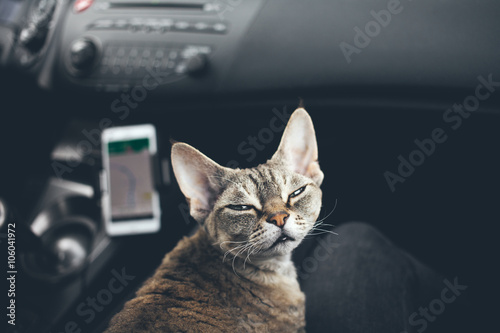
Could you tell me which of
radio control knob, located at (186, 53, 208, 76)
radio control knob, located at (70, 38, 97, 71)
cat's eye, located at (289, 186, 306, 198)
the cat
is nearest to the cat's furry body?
the cat

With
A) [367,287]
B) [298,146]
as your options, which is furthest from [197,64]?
[367,287]

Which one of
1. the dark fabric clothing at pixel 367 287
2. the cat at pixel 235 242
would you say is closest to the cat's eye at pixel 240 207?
the cat at pixel 235 242

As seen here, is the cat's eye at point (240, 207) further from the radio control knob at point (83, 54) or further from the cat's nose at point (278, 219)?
the radio control knob at point (83, 54)

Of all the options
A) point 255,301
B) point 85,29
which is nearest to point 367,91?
point 255,301

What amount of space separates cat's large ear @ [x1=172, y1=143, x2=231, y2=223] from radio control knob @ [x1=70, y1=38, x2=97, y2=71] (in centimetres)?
45

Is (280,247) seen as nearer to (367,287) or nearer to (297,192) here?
(297,192)

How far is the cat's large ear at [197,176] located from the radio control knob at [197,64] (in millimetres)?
320

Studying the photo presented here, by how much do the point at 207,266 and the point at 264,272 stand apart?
0.07 m

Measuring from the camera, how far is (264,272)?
1.67ft

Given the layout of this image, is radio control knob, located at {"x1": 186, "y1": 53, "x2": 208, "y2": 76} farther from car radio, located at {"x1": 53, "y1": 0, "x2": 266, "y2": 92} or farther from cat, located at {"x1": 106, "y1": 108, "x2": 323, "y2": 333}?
cat, located at {"x1": 106, "y1": 108, "x2": 323, "y2": 333}

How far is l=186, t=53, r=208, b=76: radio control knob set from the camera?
29.0 inches

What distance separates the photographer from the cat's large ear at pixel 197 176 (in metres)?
0.45

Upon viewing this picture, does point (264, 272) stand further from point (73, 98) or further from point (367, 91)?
point (73, 98)

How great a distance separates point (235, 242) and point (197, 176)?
88mm
